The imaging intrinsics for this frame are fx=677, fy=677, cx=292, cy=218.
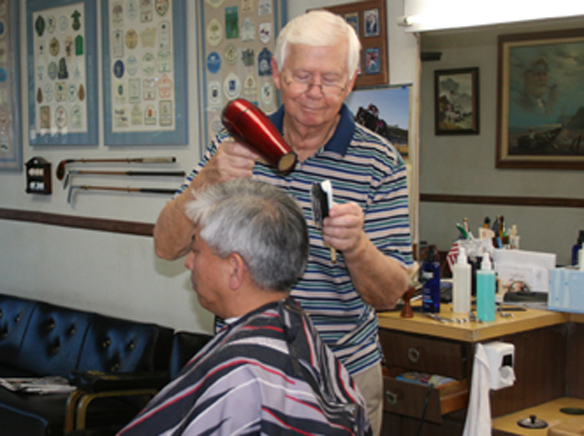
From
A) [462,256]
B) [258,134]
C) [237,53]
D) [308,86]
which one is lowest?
[462,256]

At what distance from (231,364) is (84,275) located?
9.68 feet

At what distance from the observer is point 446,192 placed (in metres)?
2.71

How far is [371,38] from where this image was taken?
2709 mm

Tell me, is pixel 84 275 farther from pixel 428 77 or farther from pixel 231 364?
pixel 231 364

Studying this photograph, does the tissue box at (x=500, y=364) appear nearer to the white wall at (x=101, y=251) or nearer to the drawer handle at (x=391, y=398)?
the drawer handle at (x=391, y=398)

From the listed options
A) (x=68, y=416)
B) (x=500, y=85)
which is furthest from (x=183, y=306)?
(x=500, y=85)

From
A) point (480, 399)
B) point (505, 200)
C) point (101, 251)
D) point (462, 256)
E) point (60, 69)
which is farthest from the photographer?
point (60, 69)

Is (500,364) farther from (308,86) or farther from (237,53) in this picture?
(237,53)

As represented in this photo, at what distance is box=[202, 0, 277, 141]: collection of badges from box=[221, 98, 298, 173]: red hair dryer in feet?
5.11

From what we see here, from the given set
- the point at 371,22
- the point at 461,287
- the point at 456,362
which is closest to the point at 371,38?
the point at 371,22

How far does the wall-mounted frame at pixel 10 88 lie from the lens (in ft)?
14.5

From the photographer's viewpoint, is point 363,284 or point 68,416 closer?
point 363,284

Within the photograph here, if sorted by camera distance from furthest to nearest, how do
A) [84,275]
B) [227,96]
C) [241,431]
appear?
1. [84,275]
2. [227,96]
3. [241,431]

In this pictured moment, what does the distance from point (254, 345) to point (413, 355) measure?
1101mm
